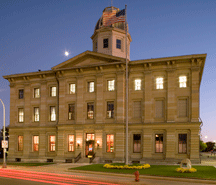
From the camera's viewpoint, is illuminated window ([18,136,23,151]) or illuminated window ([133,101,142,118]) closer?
illuminated window ([133,101,142,118])

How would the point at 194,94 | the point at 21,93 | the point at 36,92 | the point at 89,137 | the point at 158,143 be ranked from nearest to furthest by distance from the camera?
1. the point at 194,94
2. the point at 158,143
3. the point at 89,137
4. the point at 36,92
5. the point at 21,93

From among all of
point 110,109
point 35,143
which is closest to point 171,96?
point 110,109

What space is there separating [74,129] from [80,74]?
8.15m

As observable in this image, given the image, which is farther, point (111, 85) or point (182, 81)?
point (111, 85)

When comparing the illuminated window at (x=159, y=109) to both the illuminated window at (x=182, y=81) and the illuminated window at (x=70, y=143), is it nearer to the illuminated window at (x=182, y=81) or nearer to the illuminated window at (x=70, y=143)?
the illuminated window at (x=182, y=81)

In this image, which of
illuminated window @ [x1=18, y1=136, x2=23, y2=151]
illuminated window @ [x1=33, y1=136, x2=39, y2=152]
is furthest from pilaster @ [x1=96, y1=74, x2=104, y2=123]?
illuminated window @ [x1=18, y1=136, x2=23, y2=151]

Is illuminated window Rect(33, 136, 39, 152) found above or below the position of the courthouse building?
below

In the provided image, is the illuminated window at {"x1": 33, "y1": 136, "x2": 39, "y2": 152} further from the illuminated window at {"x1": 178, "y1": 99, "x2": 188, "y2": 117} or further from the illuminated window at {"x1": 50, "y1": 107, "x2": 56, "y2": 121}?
the illuminated window at {"x1": 178, "y1": 99, "x2": 188, "y2": 117}

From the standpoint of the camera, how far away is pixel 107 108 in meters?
34.1

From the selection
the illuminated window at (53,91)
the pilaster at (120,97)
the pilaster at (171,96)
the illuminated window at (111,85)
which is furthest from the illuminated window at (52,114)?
the pilaster at (171,96)

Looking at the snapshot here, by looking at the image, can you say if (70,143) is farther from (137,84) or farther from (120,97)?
(137,84)

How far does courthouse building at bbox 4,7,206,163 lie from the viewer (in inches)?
1207

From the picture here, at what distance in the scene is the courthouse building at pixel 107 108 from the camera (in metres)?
30.7

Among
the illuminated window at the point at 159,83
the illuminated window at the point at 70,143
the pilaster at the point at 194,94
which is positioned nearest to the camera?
the pilaster at the point at 194,94
